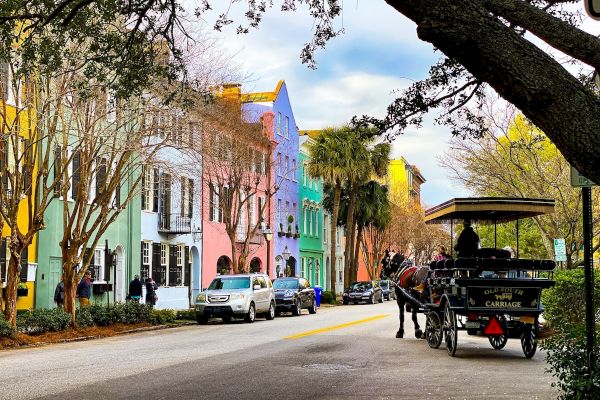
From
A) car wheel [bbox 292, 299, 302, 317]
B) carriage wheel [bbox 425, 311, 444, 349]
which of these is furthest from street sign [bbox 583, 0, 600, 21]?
car wheel [bbox 292, 299, 302, 317]

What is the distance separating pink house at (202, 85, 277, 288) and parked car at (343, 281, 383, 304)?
588cm

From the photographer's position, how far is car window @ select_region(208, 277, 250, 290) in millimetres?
31125

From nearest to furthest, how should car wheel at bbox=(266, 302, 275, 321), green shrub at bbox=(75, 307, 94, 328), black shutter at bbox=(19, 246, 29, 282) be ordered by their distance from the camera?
green shrub at bbox=(75, 307, 94, 328) < black shutter at bbox=(19, 246, 29, 282) < car wheel at bbox=(266, 302, 275, 321)

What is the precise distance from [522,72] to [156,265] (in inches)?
1419

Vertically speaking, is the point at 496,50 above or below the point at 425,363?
above

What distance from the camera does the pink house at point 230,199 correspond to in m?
36.5

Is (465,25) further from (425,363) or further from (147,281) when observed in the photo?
(147,281)

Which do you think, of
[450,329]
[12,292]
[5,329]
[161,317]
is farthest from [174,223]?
[450,329]

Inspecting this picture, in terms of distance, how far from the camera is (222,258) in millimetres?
A: 49500

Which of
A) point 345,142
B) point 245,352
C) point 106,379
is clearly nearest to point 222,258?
point 345,142

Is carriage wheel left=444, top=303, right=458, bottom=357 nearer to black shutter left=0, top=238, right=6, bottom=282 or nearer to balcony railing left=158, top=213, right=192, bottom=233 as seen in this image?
black shutter left=0, top=238, right=6, bottom=282

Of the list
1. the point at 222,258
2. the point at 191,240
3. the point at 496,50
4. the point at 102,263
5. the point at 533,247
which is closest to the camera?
the point at 496,50

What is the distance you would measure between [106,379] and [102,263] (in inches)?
→ 920

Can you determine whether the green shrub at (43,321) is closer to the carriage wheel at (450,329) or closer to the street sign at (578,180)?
the carriage wheel at (450,329)
